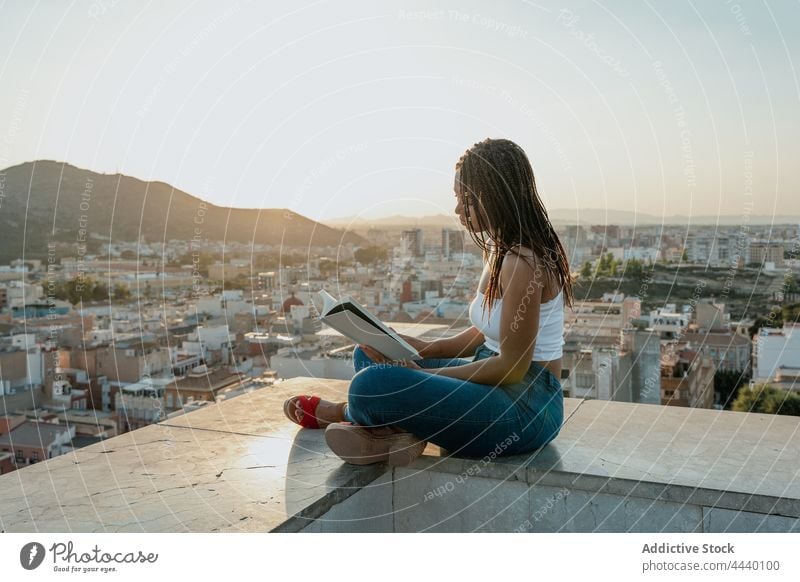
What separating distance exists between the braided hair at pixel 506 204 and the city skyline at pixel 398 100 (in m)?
1.16

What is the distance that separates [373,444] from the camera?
216cm

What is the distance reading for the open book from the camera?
6.80 feet

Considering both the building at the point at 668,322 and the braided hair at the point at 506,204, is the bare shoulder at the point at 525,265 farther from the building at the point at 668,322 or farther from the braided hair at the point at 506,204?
the building at the point at 668,322

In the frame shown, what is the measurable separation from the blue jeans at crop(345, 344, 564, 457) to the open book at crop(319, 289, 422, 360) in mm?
99

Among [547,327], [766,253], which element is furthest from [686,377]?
[547,327]

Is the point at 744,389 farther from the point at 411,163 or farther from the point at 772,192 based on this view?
the point at 411,163

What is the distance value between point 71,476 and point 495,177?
5.46 ft

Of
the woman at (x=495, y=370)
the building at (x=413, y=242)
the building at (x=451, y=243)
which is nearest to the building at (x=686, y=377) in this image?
the building at (x=451, y=243)

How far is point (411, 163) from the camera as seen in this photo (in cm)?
360

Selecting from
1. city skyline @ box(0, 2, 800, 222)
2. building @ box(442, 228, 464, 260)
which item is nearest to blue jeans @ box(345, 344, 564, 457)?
city skyline @ box(0, 2, 800, 222)

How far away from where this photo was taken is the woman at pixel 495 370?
2072 millimetres

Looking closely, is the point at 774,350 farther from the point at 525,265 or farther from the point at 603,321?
the point at 525,265

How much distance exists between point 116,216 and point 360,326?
233 cm
